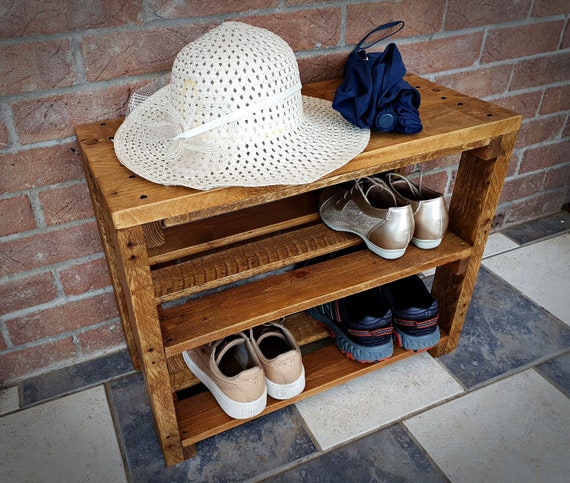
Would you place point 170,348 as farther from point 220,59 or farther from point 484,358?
→ point 484,358

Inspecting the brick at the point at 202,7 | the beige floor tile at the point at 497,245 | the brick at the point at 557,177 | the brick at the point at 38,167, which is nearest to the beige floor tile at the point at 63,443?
the brick at the point at 38,167

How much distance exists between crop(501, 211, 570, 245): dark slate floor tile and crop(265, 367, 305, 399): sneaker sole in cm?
101

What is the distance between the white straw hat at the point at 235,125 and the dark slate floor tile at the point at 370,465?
24.4 inches

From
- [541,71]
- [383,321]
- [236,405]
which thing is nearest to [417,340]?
[383,321]

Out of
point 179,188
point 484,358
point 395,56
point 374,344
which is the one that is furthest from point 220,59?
point 484,358

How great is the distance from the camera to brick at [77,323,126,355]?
130cm

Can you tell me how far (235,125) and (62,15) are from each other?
400 millimetres

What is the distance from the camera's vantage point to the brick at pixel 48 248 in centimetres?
110

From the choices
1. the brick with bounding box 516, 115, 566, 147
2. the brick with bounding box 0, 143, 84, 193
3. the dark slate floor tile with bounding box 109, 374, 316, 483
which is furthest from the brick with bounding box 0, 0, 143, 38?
the brick with bounding box 516, 115, 566, 147

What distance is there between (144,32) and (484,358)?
109 cm

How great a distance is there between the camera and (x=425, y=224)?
112 cm

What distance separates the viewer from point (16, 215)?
1.06m

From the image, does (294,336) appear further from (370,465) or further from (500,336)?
(500,336)

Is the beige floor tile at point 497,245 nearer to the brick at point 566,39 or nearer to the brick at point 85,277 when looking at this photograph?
the brick at point 566,39
